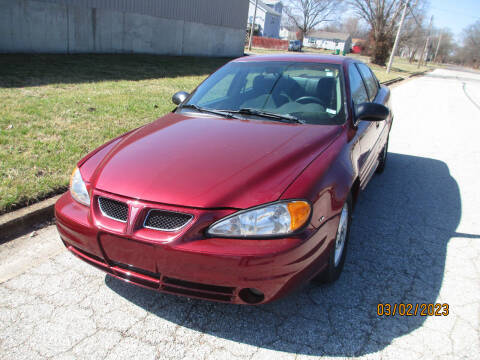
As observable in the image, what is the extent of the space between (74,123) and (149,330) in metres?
4.38

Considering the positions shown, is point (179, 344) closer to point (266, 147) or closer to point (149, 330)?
point (149, 330)

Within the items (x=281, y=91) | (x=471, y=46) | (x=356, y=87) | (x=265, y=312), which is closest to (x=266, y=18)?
(x=471, y=46)

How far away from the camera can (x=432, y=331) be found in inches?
93.0

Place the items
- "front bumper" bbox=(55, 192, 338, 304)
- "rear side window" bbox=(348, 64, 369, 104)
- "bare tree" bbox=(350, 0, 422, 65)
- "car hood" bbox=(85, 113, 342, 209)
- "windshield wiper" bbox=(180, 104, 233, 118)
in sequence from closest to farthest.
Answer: "front bumper" bbox=(55, 192, 338, 304) < "car hood" bbox=(85, 113, 342, 209) < "windshield wiper" bbox=(180, 104, 233, 118) < "rear side window" bbox=(348, 64, 369, 104) < "bare tree" bbox=(350, 0, 422, 65)

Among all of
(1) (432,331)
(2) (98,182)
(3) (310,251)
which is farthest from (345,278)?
(2) (98,182)

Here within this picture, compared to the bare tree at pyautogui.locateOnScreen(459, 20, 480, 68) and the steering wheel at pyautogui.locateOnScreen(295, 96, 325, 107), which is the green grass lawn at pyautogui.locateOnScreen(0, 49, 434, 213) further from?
the bare tree at pyautogui.locateOnScreen(459, 20, 480, 68)

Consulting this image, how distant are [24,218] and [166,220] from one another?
6.52 ft

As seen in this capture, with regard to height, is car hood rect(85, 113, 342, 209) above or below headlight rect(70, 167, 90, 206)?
above

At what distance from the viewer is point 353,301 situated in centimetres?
262

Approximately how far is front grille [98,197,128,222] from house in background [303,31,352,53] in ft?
294

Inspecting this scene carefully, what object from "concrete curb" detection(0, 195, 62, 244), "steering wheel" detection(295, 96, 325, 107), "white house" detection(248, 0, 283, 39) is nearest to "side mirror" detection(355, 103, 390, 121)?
"steering wheel" detection(295, 96, 325, 107)

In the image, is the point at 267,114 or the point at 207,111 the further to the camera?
the point at 207,111

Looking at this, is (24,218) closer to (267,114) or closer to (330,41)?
(267,114)

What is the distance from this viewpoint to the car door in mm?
3240
